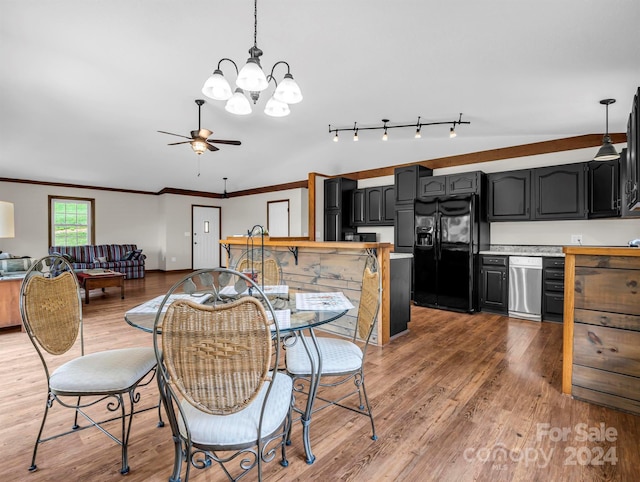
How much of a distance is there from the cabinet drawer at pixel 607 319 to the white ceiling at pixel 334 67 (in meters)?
1.91

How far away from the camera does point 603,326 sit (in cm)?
219

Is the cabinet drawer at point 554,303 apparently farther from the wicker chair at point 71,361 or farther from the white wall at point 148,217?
the white wall at point 148,217

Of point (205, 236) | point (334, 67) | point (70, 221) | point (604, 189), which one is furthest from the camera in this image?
point (205, 236)

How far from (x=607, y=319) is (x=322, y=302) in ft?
6.11

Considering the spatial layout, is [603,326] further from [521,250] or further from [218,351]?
[521,250]

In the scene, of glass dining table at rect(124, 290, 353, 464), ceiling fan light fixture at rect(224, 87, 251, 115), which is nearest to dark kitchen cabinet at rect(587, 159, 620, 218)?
glass dining table at rect(124, 290, 353, 464)

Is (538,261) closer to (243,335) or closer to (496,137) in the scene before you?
(496,137)

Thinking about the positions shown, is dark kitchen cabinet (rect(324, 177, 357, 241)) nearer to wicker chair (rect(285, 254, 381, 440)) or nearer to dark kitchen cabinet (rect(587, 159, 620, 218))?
dark kitchen cabinet (rect(587, 159, 620, 218))

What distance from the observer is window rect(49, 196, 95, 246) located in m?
8.09

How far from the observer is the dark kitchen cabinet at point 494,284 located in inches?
181

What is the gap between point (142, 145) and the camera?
6473 mm

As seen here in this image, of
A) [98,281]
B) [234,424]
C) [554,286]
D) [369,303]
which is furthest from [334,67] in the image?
[98,281]

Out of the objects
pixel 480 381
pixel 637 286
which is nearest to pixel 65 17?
pixel 480 381

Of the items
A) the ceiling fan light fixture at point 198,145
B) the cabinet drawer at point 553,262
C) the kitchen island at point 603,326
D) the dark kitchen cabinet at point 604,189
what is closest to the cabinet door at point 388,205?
the cabinet drawer at point 553,262
